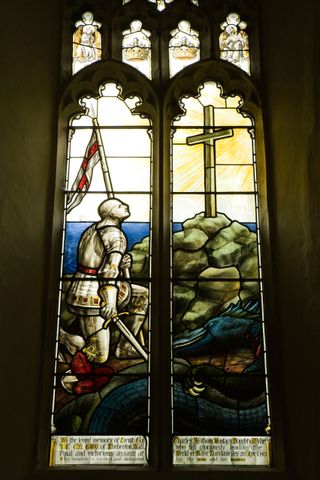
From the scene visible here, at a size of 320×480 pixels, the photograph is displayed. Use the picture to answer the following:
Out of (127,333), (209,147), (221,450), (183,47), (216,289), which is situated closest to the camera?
(221,450)

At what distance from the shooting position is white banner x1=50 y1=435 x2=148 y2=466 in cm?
424

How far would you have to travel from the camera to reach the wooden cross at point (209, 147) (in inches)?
195

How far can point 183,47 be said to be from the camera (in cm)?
540

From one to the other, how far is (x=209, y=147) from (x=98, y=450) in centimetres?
194

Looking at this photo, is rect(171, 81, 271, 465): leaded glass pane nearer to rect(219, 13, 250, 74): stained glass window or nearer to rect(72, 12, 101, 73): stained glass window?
rect(219, 13, 250, 74): stained glass window

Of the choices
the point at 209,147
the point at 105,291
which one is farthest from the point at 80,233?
the point at 209,147

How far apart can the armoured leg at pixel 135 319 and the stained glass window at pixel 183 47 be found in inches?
58.1

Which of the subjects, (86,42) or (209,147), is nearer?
(209,147)

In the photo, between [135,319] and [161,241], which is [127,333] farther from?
[161,241]

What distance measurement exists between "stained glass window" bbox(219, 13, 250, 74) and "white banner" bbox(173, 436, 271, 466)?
2335 mm
